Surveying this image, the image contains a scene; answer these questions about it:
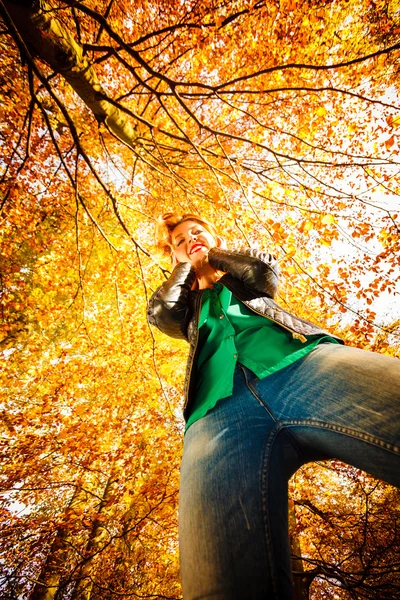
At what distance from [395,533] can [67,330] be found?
11.5 m

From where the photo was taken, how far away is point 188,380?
1662mm

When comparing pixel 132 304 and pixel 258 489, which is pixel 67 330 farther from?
pixel 258 489

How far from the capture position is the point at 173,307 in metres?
2.02

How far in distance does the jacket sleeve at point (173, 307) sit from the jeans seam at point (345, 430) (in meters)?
1.15

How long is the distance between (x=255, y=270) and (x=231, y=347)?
68cm

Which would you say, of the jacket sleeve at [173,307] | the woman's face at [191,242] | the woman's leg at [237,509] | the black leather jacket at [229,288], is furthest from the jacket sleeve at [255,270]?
the woman's leg at [237,509]

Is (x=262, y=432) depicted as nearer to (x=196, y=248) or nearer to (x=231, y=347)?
(x=231, y=347)

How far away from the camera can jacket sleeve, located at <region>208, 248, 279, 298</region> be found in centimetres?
196

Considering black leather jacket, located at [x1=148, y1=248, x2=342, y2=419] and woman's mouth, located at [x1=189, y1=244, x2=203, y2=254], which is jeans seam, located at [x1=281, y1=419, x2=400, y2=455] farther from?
woman's mouth, located at [x1=189, y1=244, x2=203, y2=254]

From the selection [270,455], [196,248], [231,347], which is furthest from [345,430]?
[196,248]

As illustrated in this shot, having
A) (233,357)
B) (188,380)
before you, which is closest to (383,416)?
(233,357)

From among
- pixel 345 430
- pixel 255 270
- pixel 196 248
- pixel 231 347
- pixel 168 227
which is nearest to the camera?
pixel 345 430

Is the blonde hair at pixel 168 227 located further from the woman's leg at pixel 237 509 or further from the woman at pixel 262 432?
the woman's leg at pixel 237 509

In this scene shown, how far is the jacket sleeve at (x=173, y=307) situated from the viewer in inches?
80.0
